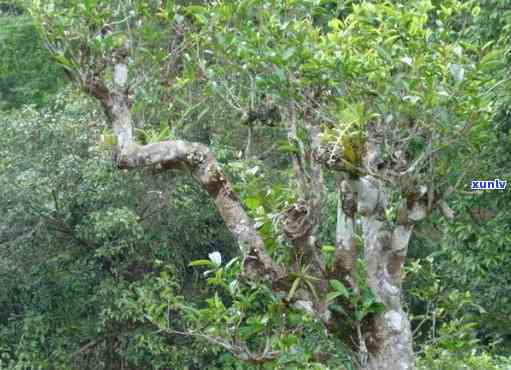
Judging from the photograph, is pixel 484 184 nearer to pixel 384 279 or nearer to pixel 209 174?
pixel 384 279

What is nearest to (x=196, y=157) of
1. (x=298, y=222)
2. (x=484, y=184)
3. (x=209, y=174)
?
(x=209, y=174)

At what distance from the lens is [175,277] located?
6.55 metres

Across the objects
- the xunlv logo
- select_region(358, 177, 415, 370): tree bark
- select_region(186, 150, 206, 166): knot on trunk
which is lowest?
the xunlv logo

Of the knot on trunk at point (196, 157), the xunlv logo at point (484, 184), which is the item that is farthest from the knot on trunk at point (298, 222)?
the xunlv logo at point (484, 184)

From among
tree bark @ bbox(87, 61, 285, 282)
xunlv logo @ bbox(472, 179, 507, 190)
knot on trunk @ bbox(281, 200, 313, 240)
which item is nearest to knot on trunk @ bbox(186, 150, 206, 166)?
tree bark @ bbox(87, 61, 285, 282)

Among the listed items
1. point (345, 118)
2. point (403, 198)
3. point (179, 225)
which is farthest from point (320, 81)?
point (179, 225)

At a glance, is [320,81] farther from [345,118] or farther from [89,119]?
[89,119]

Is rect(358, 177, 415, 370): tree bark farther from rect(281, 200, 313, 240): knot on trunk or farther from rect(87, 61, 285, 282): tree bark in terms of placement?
rect(87, 61, 285, 282): tree bark

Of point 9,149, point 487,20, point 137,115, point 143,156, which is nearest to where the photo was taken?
point 143,156

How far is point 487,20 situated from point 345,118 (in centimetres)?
305

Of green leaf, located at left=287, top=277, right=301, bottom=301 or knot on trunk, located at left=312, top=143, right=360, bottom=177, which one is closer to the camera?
knot on trunk, located at left=312, top=143, right=360, bottom=177

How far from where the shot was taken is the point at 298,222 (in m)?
3.03

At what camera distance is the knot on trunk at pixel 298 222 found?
3.03 meters

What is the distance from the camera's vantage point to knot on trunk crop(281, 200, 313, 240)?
3.03 metres
